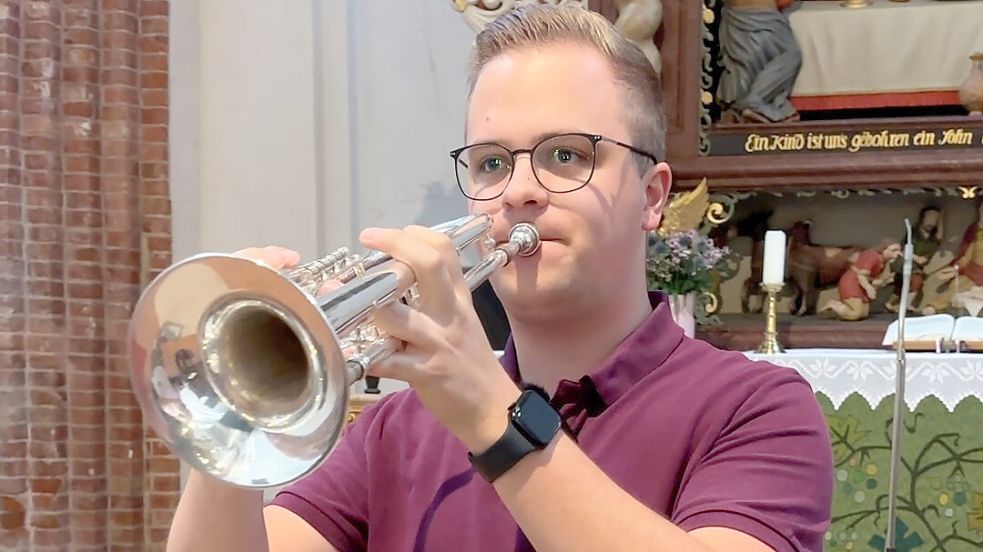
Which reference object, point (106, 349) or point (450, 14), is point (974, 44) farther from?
point (106, 349)

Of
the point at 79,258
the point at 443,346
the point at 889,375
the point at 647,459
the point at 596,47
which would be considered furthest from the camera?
the point at 79,258

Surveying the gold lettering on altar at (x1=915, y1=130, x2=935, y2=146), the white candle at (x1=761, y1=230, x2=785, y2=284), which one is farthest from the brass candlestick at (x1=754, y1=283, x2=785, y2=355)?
the gold lettering on altar at (x1=915, y1=130, x2=935, y2=146)

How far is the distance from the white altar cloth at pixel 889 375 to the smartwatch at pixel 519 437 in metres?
1.58

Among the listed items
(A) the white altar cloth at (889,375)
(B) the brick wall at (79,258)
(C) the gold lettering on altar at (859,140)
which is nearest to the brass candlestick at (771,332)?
(A) the white altar cloth at (889,375)

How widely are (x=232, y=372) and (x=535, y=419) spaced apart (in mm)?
320

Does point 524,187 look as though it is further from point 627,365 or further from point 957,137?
point 957,137

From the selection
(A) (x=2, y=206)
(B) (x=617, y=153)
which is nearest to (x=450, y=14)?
(A) (x=2, y=206)

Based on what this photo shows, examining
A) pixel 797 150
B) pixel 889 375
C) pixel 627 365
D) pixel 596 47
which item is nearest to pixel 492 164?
pixel 596 47

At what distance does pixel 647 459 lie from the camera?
121 cm

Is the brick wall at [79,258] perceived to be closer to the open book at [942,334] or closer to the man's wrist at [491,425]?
the open book at [942,334]

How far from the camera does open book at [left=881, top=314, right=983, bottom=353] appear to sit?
8.83ft

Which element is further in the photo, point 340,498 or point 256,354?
point 340,498

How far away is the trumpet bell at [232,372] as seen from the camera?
98 cm

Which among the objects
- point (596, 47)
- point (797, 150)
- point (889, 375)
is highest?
point (596, 47)
